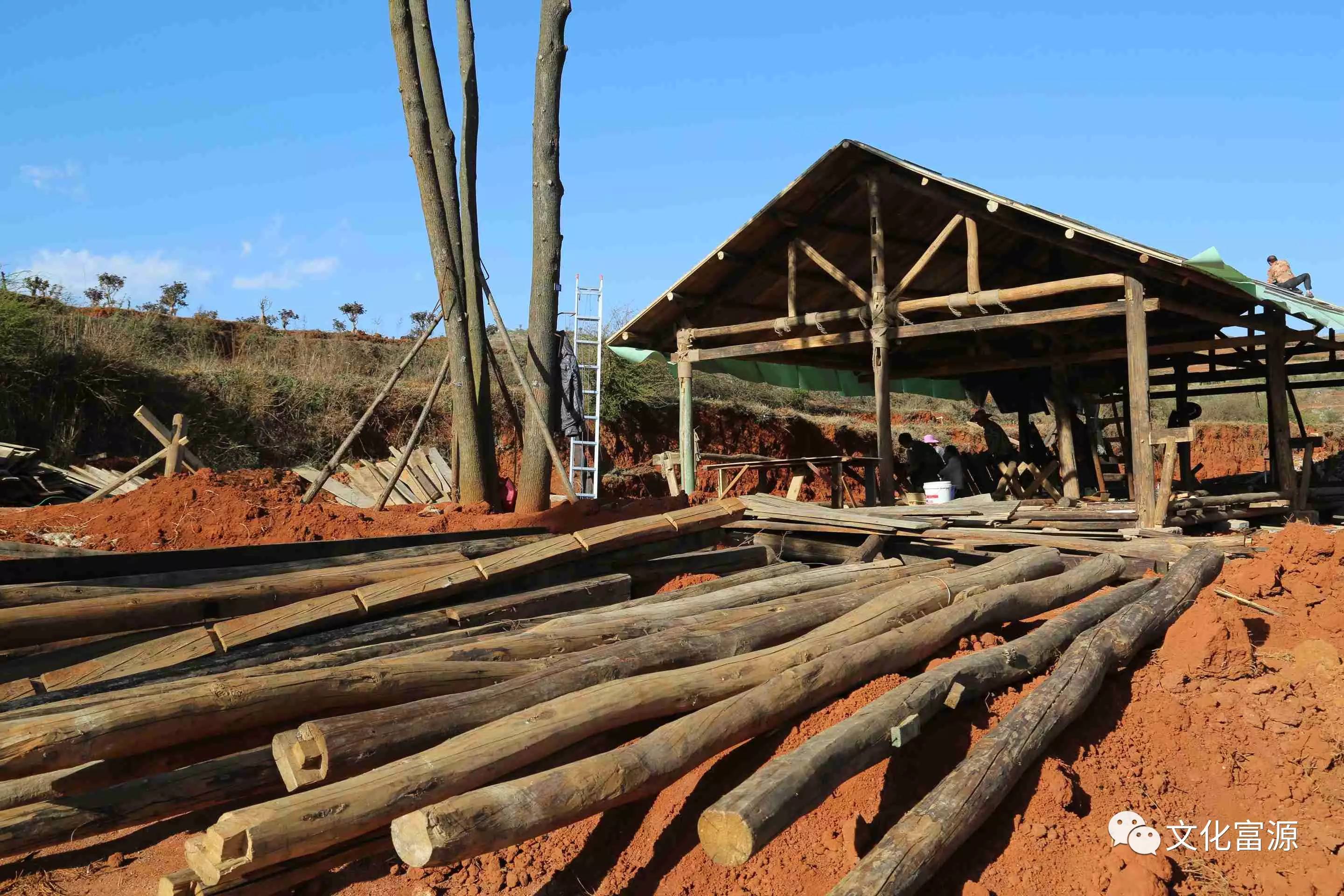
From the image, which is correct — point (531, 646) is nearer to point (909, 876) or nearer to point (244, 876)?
point (244, 876)

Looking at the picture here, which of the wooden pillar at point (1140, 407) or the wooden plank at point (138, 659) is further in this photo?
the wooden pillar at point (1140, 407)

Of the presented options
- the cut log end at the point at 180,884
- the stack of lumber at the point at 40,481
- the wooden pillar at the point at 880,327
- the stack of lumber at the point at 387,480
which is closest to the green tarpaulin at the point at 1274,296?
the wooden pillar at the point at 880,327

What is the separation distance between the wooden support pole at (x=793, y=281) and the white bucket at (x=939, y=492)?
2.76 meters

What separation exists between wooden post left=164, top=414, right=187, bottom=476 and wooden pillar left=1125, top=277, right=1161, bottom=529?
10191 millimetres

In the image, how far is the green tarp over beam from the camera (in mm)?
14125

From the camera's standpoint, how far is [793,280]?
12.4 metres

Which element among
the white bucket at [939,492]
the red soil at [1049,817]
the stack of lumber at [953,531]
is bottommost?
the red soil at [1049,817]

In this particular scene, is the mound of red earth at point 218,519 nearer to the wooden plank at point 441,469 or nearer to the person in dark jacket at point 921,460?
the wooden plank at point 441,469

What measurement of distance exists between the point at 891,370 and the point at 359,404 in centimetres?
1037

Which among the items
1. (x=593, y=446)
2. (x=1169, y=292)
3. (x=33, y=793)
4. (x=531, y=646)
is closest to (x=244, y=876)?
(x=33, y=793)

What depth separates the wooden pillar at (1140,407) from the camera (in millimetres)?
9375

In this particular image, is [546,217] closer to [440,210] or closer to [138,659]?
[440,210]

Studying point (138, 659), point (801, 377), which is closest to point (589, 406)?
point (801, 377)

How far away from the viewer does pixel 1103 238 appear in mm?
9828
